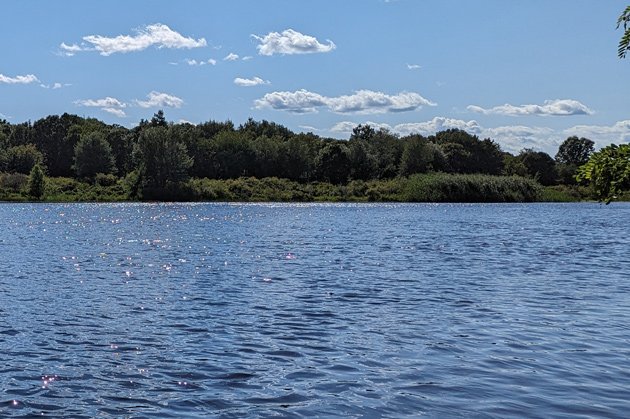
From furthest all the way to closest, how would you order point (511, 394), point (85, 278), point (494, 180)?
point (494, 180) < point (85, 278) < point (511, 394)

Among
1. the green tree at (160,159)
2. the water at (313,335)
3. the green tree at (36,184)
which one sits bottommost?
the water at (313,335)

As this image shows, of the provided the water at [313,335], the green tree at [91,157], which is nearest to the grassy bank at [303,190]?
the green tree at [91,157]

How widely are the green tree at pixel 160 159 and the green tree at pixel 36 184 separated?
925 inches

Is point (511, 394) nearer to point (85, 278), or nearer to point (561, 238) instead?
point (85, 278)

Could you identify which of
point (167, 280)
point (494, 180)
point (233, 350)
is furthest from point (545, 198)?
point (233, 350)

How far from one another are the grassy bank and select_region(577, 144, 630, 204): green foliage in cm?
15577

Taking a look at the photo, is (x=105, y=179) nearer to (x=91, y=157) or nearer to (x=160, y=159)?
(x=91, y=157)

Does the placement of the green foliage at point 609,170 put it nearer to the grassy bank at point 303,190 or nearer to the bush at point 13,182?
the grassy bank at point 303,190

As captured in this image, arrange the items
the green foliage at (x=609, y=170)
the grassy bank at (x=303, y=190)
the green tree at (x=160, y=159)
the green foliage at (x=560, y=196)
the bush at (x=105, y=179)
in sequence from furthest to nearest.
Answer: the bush at (x=105, y=179) < the green foliage at (x=560, y=196) < the grassy bank at (x=303, y=190) < the green tree at (x=160, y=159) < the green foliage at (x=609, y=170)

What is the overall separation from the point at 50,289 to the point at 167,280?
6.20 meters

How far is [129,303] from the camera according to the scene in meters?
28.3

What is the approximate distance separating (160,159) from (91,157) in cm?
4538

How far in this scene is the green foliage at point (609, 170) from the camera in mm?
10102

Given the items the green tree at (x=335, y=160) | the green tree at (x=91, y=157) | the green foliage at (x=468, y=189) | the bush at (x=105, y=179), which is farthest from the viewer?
the green tree at (x=335, y=160)
